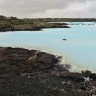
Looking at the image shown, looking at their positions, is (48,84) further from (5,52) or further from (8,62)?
(5,52)

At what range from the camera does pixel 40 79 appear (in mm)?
38969

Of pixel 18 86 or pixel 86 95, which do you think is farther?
pixel 18 86

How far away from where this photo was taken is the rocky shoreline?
33.1m

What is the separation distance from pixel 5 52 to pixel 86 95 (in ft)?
104

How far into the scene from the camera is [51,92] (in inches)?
1292

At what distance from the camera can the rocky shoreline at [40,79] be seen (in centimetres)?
3306

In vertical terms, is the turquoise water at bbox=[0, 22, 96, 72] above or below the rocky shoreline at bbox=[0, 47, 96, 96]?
below

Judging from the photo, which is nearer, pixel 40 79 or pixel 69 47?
pixel 40 79

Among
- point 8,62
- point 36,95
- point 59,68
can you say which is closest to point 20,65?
point 8,62

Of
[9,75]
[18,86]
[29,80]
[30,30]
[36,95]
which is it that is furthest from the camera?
[30,30]

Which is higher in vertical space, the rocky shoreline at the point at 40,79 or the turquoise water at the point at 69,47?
the rocky shoreline at the point at 40,79

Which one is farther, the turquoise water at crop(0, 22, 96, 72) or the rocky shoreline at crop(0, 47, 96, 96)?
the turquoise water at crop(0, 22, 96, 72)

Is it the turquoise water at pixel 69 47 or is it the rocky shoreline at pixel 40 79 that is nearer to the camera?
the rocky shoreline at pixel 40 79

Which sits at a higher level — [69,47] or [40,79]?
[40,79]
